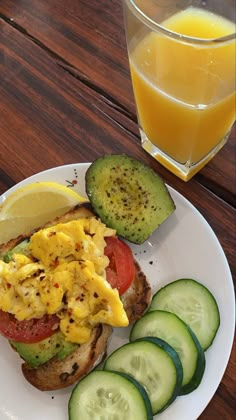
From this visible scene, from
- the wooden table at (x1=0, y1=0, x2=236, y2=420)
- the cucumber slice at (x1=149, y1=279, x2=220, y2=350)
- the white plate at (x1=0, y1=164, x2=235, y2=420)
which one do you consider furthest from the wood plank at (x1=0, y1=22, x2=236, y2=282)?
the cucumber slice at (x1=149, y1=279, x2=220, y2=350)

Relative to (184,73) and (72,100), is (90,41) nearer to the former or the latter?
(72,100)

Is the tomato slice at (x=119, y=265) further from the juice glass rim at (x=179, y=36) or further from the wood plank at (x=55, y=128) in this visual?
the juice glass rim at (x=179, y=36)

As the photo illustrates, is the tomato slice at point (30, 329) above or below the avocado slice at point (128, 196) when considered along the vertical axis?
below

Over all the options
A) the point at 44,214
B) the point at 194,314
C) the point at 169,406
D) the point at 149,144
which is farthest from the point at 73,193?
the point at 169,406

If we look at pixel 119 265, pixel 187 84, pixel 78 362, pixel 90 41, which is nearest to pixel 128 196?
pixel 119 265

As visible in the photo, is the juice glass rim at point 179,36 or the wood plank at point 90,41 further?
the wood plank at point 90,41

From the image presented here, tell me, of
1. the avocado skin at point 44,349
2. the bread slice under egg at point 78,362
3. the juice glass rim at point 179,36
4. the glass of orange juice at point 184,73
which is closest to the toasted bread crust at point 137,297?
the bread slice under egg at point 78,362
